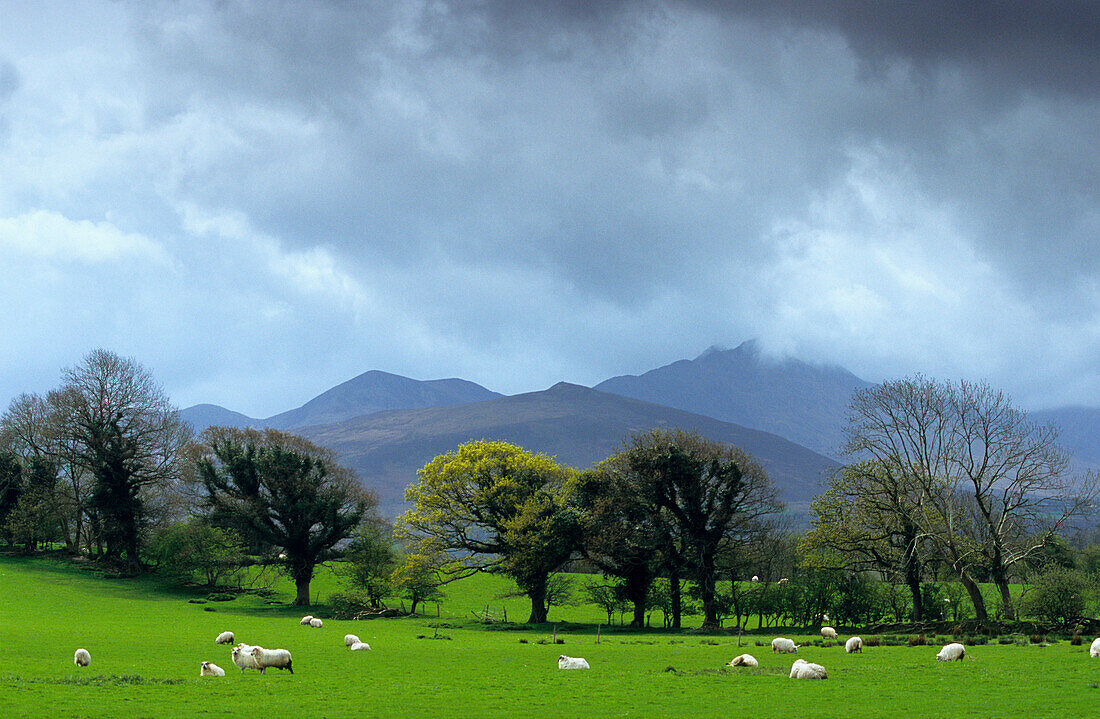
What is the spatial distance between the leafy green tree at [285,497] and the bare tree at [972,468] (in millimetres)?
45326

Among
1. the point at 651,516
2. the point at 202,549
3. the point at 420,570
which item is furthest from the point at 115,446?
the point at 651,516

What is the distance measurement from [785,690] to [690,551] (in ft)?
108

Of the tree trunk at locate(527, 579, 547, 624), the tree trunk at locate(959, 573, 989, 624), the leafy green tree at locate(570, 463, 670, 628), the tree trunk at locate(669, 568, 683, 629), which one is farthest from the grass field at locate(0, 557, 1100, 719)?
the tree trunk at locate(527, 579, 547, 624)

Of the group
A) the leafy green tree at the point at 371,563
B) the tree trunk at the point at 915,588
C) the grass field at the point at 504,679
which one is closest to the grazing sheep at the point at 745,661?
the grass field at the point at 504,679

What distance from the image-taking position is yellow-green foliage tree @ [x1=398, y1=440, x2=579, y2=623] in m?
57.8

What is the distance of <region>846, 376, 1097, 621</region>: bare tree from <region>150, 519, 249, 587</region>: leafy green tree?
2154 inches

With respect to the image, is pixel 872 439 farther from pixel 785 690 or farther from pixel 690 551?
pixel 785 690

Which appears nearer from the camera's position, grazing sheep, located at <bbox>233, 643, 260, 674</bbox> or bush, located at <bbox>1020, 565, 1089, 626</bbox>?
grazing sheep, located at <bbox>233, 643, 260, 674</bbox>

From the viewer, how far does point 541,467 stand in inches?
2382

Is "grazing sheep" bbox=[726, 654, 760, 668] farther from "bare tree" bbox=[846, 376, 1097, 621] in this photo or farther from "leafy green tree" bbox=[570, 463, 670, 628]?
"leafy green tree" bbox=[570, 463, 670, 628]

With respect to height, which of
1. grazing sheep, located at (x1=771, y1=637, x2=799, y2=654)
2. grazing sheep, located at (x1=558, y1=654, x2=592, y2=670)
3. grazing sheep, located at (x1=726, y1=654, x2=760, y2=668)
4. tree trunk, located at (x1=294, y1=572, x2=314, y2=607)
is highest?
grazing sheep, located at (x1=726, y1=654, x2=760, y2=668)

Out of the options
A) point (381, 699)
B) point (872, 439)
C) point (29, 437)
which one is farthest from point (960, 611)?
point (29, 437)

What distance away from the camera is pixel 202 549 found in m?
69.6

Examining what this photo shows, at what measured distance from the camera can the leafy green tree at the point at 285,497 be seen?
6856 centimetres
